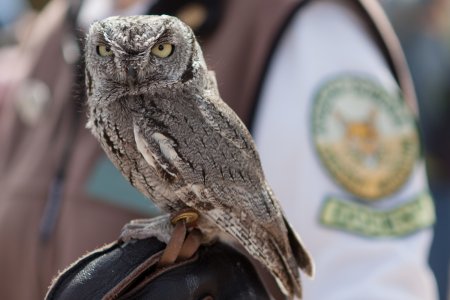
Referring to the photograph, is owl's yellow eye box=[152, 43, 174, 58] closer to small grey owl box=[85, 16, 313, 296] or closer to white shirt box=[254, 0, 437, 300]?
small grey owl box=[85, 16, 313, 296]

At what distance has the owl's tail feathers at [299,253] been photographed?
1.21 m

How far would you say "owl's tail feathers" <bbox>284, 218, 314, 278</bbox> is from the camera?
3.96ft

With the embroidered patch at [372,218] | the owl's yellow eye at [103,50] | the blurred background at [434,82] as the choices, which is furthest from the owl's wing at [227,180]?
the blurred background at [434,82]

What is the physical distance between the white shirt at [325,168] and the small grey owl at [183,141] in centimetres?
24

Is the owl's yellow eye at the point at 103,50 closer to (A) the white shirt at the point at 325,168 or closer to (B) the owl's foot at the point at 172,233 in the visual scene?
(B) the owl's foot at the point at 172,233

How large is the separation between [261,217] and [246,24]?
0.50 metres

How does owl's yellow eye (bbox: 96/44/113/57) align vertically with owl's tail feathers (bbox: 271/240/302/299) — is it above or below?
above

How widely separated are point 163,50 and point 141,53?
0.04 meters

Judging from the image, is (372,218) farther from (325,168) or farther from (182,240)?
(182,240)

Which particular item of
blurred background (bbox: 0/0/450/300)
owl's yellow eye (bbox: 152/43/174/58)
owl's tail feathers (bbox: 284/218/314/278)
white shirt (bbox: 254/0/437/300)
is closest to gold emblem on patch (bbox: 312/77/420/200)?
white shirt (bbox: 254/0/437/300)

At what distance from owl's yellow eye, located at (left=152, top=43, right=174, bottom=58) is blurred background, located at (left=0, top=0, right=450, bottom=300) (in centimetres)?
129

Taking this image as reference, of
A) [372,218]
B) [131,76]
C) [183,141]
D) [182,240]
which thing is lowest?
[372,218]

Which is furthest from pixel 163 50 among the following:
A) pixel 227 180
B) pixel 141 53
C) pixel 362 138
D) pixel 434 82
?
pixel 434 82

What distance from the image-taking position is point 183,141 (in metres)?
1.17
